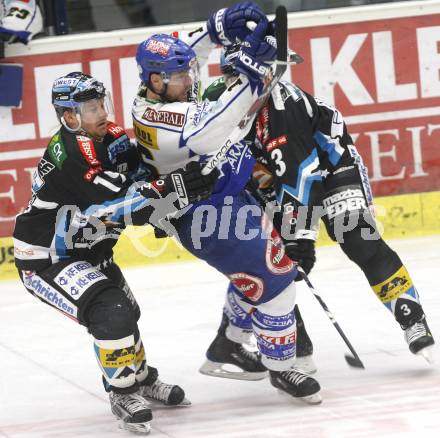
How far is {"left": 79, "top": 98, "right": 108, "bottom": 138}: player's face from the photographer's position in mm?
3684

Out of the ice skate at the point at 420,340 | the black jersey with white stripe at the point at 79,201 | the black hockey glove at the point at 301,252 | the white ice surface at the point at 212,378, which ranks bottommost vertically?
the white ice surface at the point at 212,378

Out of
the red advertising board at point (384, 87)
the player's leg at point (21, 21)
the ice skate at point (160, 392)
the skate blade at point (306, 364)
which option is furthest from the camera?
the red advertising board at point (384, 87)

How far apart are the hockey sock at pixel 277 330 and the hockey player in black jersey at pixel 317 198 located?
0.23m

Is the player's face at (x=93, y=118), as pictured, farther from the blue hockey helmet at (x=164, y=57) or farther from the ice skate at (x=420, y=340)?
the ice skate at (x=420, y=340)

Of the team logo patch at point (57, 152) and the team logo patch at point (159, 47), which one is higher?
the team logo patch at point (159, 47)

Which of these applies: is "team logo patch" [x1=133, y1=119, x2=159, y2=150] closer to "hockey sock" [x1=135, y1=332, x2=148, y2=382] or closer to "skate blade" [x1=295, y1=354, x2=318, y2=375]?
"hockey sock" [x1=135, y1=332, x2=148, y2=382]

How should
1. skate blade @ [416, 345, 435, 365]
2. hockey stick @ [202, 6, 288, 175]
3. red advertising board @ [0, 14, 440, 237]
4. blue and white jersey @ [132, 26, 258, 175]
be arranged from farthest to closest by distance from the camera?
red advertising board @ [0, 14, 440, 237]
skate blade @ [416, 345, 435, 365]
blue and white jersey @ [132, 26, 258, 175]
hockey stick @ [202, 6, 288, 175]

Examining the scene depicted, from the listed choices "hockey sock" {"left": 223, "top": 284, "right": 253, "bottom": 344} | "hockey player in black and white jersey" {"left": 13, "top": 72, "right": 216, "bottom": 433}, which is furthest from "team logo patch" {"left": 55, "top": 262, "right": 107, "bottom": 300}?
→ "hockey sock" {"left": 223, "top": 284, "right": 253, "bottom": 344}

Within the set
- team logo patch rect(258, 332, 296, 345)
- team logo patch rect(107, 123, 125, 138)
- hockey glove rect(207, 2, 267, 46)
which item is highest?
hockey glove rect(207, 2, 267, 46)

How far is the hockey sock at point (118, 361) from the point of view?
3.59 meters

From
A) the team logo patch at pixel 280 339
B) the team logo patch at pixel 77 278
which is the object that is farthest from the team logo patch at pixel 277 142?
the team logo patch at pixel 77 278

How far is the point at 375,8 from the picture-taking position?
685cm

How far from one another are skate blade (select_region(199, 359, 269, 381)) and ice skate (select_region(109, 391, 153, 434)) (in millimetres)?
584

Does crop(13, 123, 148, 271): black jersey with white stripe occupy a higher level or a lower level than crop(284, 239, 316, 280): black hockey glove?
higher
